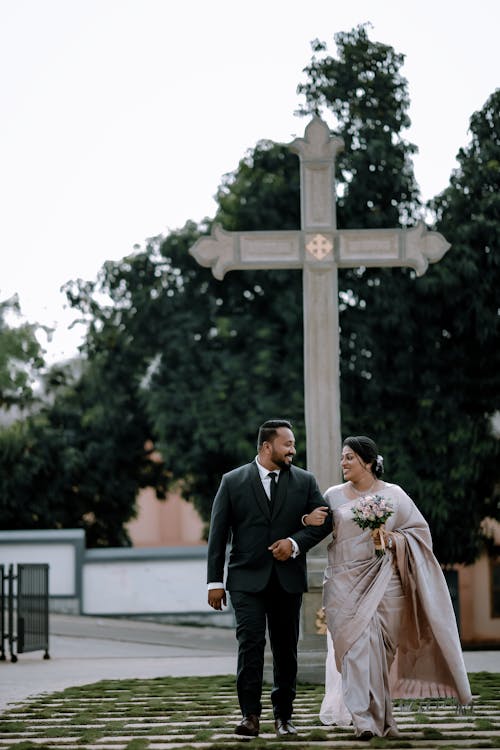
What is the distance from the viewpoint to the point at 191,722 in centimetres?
806

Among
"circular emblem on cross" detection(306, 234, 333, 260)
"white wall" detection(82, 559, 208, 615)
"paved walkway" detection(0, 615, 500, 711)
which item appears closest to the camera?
"circular emblem on cross" detection(306, 234, 333, 260)

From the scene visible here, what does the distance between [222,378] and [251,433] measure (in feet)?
3.33

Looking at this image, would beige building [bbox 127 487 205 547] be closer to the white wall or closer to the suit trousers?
the white wall

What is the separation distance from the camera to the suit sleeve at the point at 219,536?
303 inches

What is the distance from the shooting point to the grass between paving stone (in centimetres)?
692

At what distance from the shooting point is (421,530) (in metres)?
7.88

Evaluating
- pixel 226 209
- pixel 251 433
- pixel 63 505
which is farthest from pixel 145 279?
pixel 63 505

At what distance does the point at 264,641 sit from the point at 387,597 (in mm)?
728

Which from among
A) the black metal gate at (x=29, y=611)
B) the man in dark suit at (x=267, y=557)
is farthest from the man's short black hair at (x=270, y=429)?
the black metal gate at (x=29, y=611)

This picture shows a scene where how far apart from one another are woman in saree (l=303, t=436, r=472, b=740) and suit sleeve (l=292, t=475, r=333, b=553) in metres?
0.05

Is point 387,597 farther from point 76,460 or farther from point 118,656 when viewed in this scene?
point 76,460

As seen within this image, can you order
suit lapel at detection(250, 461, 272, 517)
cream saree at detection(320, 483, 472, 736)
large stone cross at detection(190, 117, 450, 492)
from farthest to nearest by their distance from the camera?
large stone cross at detection(190, 117, 450, 492) → suit lapel at detection(250, 461, 272, 517) → cream saree at detection(320, 483, 472, 736)

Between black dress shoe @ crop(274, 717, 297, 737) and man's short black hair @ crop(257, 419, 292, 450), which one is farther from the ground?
man's short black hair @ crop(257, 419, 292, 450)

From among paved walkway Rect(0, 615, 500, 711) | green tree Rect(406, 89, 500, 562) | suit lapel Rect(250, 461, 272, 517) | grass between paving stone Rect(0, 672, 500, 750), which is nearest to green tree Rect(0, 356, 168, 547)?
paved walkway Rect(0, 615, 500, 711)
